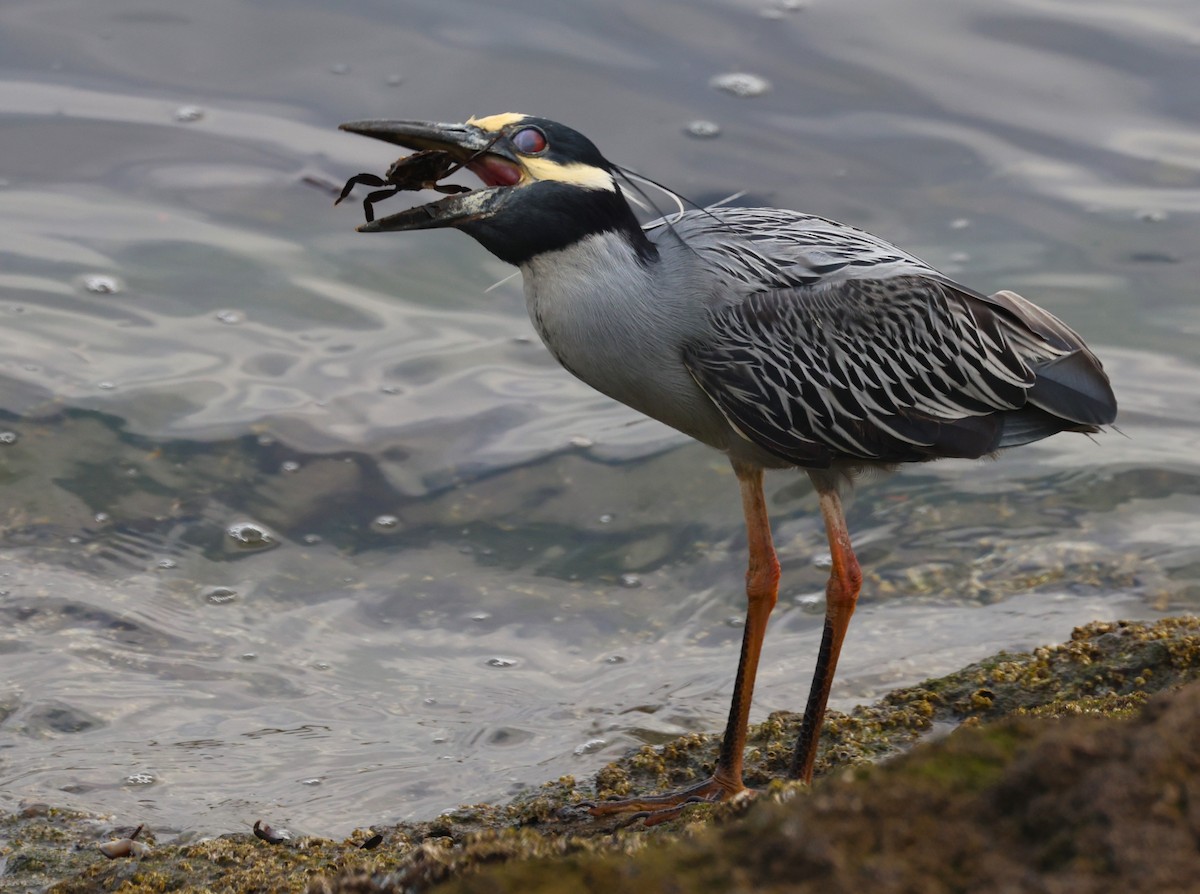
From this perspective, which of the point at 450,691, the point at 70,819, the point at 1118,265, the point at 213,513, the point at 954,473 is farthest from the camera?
the point at 1118,265

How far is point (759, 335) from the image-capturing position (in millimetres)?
4973

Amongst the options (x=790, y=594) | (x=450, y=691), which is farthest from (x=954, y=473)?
(x=450, y=691)

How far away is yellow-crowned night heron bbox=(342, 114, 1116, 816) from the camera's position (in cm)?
477

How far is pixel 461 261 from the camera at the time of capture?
10.1 metres

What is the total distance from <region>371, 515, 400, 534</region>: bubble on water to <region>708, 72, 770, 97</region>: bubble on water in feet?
17.1

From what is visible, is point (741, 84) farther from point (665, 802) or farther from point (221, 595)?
point (665, 802)

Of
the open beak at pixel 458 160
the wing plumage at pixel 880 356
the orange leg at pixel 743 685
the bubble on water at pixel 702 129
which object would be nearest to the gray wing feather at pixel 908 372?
the wing plumage at pixel 880 356

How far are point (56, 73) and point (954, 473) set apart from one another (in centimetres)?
771

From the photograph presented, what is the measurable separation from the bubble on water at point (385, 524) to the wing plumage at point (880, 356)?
3.23 meters

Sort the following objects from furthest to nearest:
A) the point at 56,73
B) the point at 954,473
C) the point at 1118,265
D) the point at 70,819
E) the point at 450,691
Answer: the point at 56,73, the point at 1118,265, the point at 954,473, the point at 450,691, the point at 70,819

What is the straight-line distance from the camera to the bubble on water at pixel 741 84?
1140 cm

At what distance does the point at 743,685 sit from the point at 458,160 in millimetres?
2126

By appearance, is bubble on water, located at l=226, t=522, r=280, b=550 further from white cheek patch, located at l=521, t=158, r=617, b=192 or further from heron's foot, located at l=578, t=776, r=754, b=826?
white cheek patch, located at l=521, t=158, r=617, b=192

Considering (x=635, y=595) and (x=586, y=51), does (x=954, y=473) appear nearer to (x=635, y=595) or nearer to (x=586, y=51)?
(x=635, y=595)
